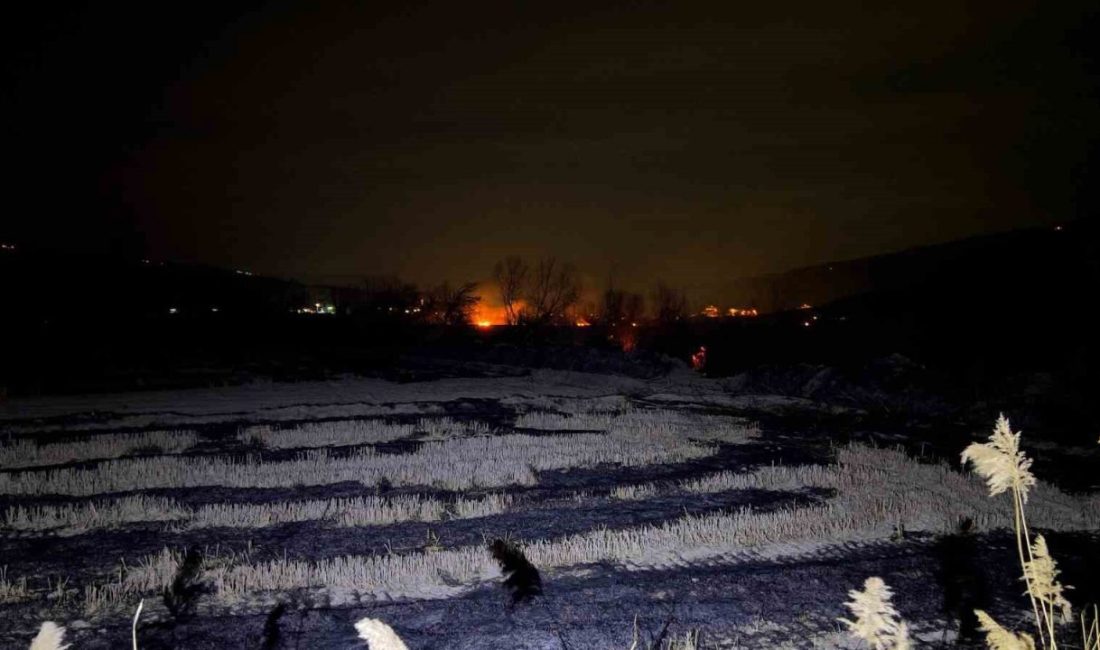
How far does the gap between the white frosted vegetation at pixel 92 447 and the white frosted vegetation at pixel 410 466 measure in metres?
1.27

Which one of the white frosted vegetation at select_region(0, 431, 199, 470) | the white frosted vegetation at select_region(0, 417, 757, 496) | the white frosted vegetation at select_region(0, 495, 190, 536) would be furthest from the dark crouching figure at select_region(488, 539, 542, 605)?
the white frosted vegetation at select_region(0, 431, 199, 470)

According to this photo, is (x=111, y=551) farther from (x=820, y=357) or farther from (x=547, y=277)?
(x=547, y=277)

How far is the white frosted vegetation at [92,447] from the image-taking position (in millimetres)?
14898

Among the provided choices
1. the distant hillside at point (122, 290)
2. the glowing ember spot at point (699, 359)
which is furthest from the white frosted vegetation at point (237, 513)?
the distant hillside at point (122, 290)

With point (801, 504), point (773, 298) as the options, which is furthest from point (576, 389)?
point (773, 298)

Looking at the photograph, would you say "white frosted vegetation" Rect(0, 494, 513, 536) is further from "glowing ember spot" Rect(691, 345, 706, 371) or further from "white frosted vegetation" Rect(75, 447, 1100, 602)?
"glowing ember spot" Rect(691, 345, 706, 371)

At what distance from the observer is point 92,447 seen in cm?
1611

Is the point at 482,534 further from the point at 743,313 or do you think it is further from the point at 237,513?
the point at 743,313

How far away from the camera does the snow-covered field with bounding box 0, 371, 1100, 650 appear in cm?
674

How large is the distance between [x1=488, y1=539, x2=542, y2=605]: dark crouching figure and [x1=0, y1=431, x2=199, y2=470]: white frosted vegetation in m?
10.8

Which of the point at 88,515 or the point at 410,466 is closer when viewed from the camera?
the point at 88,515

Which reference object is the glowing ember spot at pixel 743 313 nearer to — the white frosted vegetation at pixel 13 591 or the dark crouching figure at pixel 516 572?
the dark crouching figure at pixel 516 572

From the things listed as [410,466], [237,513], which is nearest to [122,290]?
[410,466]

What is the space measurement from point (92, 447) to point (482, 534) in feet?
38.2
